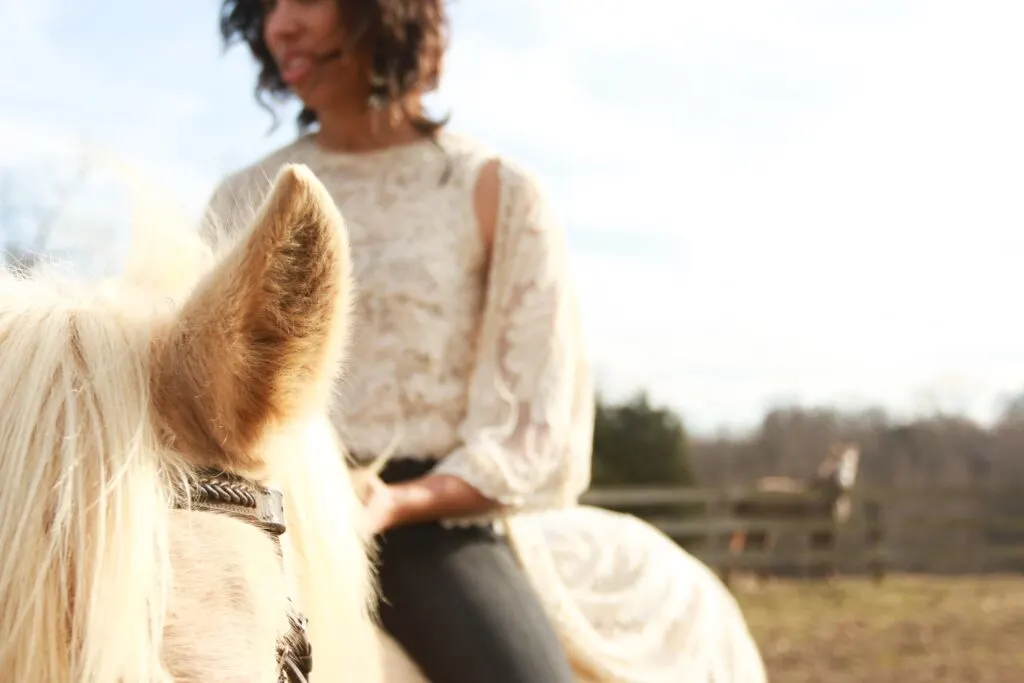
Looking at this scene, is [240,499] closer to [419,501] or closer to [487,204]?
[419,501]

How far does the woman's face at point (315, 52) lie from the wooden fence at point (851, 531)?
10373 mm

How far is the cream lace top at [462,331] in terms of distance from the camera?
1768mm

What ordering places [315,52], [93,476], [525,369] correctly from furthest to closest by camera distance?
[315,52] → [525,369] → [93,476]

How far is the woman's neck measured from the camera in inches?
77.2

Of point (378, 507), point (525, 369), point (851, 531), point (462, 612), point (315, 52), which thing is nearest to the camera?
point (378, 507)

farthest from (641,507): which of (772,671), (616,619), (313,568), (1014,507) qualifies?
(313,568)

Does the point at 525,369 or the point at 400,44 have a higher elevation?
the point at 400,44

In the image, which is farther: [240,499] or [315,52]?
[315,52]

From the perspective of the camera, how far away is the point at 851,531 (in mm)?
13484

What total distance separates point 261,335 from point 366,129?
1091 millimetres

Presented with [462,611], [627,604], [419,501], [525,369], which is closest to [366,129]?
[525,369]

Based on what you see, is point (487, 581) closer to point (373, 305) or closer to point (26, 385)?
point (373, 305)

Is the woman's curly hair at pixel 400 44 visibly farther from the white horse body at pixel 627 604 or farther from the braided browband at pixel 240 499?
the braided browband at pixel 240 499

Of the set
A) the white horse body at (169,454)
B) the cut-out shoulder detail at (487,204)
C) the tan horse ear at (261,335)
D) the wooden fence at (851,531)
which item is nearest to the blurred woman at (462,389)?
the cut-out shoulder detail at (487,204)
